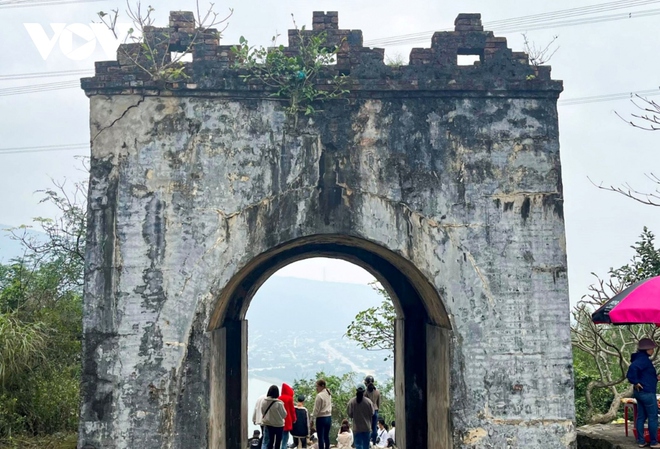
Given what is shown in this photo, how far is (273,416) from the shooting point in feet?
A: 25.7

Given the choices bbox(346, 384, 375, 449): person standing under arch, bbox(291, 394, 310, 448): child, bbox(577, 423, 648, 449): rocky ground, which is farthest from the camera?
bbox(291, 394, 310, 448): child

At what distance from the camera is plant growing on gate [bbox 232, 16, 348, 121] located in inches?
254

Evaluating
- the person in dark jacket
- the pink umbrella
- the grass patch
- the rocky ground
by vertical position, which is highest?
the pink umbrella

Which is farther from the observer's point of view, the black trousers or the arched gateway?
the black trousers

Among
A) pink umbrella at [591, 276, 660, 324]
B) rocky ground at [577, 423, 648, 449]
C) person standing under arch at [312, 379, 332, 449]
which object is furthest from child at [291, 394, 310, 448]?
pink umbrella at [591, 276, 660, 324]

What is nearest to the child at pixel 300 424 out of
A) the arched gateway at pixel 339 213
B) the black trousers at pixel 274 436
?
the black trousers at pixel 274 436

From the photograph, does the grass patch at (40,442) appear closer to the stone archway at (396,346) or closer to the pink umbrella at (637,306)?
the stone archway at (396,346)

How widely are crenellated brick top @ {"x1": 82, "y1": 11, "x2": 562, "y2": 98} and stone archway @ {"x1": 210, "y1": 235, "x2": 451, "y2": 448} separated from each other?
1.77m

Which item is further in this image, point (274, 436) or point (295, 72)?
point (274, 436)

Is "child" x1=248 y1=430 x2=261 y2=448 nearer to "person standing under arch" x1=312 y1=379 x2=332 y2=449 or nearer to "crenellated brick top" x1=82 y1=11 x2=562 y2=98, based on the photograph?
"person standing under arch" x1=312 y1=379 x2=332 y2=449

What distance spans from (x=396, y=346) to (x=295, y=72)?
4.71 meters

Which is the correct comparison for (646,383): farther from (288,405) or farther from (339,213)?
(288,405)

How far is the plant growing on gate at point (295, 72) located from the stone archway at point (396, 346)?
1498 mm

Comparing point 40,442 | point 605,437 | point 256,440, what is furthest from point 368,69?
point 40,442
